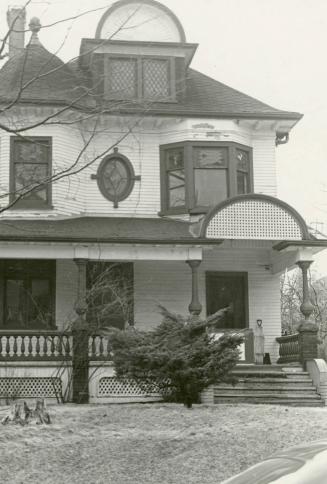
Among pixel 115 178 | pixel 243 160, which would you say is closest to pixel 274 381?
pixel 243 160

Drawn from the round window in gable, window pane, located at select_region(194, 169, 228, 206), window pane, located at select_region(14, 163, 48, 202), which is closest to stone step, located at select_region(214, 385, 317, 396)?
window pane, located at select_region(194, 169, 228, 206)

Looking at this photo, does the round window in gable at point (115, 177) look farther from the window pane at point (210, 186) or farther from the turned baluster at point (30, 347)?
the turned baluster at point (30, 347)

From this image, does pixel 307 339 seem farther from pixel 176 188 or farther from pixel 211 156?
pixel 211 156

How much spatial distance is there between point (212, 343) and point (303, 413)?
1.89 meters

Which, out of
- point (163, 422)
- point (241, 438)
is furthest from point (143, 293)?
point (241, 438)

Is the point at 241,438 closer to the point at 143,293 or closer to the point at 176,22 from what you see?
the point at 143,293

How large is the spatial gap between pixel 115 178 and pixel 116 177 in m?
0.04

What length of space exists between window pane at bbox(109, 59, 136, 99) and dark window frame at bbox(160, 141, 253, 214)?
69.3 inches

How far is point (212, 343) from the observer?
43.5 feet

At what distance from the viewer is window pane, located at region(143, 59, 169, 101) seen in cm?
2055

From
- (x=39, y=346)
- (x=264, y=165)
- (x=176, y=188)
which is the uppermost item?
(x=264, y=165)

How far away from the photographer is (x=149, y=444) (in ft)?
34.6

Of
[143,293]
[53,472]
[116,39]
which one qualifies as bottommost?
[53,472]

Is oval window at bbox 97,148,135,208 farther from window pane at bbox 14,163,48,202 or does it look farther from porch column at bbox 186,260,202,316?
porch column at bbox 186,260,202,316
